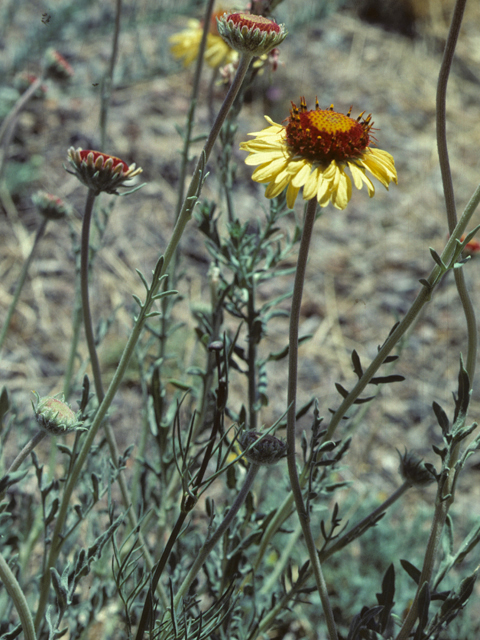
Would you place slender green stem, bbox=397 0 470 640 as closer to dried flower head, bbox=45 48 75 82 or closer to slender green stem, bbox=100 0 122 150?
slender green stem, bbox=100 0 122 150

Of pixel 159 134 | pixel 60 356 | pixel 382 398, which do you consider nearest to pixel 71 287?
pixel 60 356

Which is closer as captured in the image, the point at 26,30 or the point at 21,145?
the point at 21,145

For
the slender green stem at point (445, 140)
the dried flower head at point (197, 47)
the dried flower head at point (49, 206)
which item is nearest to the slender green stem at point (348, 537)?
the slender green stem at point (445, 140)

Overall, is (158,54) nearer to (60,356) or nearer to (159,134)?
(159,134)

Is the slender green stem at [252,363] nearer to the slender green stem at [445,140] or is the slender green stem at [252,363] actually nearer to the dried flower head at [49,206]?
the slender green stem at [445,140]

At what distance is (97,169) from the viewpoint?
0.84m

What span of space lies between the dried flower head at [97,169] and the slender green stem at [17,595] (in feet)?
1.60

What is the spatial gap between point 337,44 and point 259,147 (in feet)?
12.4

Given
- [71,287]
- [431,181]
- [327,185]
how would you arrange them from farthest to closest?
[431,181]
[71,287]
[327,185]

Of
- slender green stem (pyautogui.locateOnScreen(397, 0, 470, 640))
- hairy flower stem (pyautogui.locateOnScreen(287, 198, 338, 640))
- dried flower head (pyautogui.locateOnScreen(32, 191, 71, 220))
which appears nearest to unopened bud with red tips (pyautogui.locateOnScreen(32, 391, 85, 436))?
hairy flower stem (pyautogui.locateOnScreen(287, 198, 338, 640))

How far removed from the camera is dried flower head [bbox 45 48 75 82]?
5.27 feet

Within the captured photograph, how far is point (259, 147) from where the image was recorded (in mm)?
804

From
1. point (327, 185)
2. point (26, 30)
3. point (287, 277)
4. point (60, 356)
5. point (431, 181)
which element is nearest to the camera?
point (327, 185)

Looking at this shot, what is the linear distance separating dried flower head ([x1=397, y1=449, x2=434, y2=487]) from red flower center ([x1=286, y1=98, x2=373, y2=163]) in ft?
1.57
